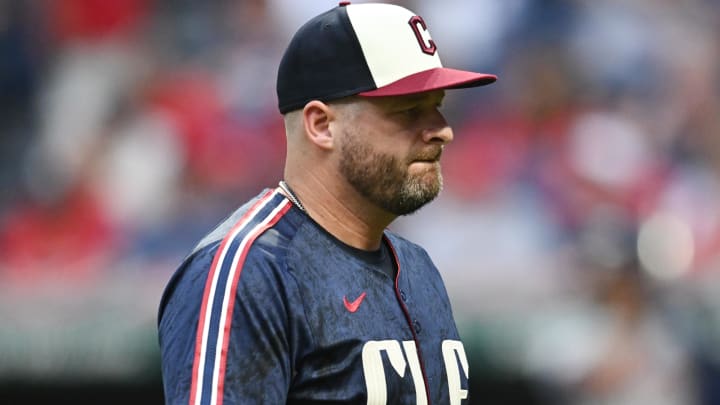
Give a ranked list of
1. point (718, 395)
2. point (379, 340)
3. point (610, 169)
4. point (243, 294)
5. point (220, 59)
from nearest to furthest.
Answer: point (243, 294) → point (379, 340) → point (718, 395) → point (610, 169) → point (220, 59)

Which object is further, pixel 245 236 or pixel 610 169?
pixel 610 169

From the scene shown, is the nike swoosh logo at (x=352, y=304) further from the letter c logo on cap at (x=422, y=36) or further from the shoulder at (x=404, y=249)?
the letter c logo on cap at (x=422, y=36)

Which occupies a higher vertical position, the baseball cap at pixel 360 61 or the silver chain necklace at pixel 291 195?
the baseball cap at pixel 360 61

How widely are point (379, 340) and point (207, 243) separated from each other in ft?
1.30

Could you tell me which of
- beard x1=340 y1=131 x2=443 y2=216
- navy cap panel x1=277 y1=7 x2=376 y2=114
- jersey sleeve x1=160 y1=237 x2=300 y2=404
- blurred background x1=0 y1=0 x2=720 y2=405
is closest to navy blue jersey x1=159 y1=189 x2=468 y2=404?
jersey sleeve x1=160 y1=237 x2=300 y2=404

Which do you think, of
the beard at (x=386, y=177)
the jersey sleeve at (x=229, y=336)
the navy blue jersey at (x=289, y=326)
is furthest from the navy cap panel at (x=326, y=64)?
the jersey sleeve at (x=229, y=336)

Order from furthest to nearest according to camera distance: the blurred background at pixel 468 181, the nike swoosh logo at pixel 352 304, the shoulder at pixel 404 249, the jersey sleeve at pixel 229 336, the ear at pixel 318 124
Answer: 1. the blurred background at pixel 468 181
2. the shoulder at pixel 404 249
3. the ear at pixel 318 124
4. the nike swoosh logo at pixel 352 304
5. the jersey sleeve at pixel 229 336

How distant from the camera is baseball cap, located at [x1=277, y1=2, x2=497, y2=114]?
7.94ft

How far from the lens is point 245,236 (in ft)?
7.50

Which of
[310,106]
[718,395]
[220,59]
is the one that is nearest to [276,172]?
[220,59]

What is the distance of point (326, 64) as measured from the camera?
2.45 metres

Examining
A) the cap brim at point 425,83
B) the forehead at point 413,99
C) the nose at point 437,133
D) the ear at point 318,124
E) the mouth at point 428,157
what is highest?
the cap brim at point 425,83

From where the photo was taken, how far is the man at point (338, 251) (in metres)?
2.17

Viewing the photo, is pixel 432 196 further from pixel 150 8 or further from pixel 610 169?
pixel 150 8
